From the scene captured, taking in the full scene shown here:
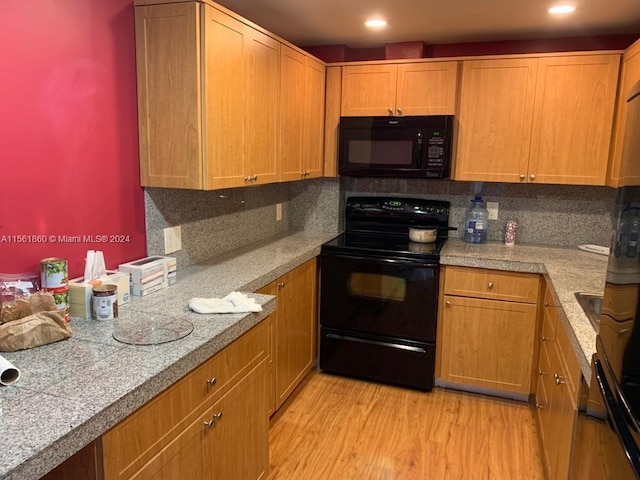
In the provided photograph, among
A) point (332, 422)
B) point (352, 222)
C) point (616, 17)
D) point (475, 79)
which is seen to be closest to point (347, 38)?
point (475, 79)

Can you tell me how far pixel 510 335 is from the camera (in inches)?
114

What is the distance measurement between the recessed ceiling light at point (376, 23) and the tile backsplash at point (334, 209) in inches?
42.9

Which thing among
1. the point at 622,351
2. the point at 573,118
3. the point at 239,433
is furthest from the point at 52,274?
the point at 573,118

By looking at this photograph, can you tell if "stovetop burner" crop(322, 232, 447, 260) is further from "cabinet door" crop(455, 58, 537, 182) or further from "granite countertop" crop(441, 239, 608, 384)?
"cabinet door" crop(455, 58, 537, 182)

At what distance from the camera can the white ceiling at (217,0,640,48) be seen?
249cm

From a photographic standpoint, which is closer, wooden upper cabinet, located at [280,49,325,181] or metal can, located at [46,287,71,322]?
metal can, located at [46,287,71,322]

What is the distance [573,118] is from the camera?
114 inches

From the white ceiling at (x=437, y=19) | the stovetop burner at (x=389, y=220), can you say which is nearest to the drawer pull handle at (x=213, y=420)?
the stovetop burner at (x=389, y=220)

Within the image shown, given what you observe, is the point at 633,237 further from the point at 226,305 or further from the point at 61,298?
the point at 61,298

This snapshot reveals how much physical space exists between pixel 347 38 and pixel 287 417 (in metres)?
2.39

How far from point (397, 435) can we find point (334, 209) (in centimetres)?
161

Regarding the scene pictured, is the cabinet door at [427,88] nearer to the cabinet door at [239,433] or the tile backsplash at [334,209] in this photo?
the tile backsplash at [334,209]

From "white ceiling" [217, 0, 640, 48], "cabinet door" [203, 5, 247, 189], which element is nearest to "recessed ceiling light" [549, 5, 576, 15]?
"white ceiling" [217, 0, 640, 48]

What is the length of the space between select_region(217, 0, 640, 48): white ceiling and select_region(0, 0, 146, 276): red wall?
2.93 ft
